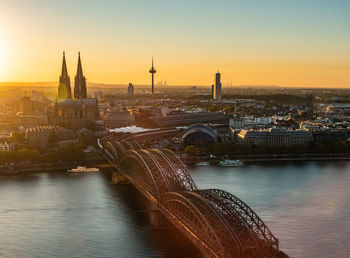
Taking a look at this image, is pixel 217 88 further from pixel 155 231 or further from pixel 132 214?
pixel 155 231

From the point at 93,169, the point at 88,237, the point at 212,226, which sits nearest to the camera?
the point at 212,226

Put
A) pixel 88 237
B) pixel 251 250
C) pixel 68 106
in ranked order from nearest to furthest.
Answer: pixel 251 250 → pixel 88 237 → pixel 68 106

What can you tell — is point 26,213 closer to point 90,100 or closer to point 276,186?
point 276,186

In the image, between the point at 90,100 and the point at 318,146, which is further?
the point at 90,100

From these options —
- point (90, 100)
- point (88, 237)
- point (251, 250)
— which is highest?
point (90, 100)

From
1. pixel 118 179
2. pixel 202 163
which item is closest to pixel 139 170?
pixel 118 179

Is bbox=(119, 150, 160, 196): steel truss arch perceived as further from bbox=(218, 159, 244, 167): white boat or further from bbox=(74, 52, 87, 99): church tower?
bbox=(74, 52, 87, 99): church tower

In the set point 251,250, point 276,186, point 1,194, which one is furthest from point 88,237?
point 276,186
